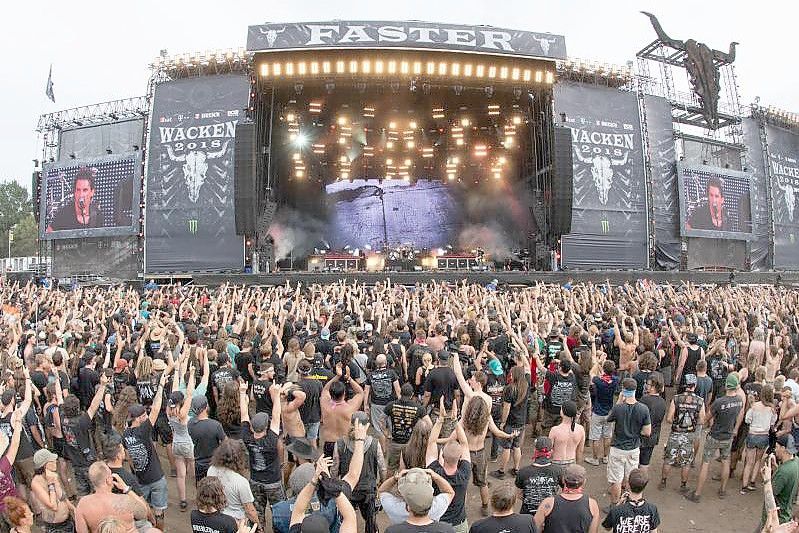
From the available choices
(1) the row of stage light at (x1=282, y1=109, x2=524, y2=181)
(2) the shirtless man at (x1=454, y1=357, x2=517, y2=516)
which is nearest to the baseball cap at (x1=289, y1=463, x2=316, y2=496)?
(2) the shirtless man at (x1=454, y1=357, x2=517, y2=516)

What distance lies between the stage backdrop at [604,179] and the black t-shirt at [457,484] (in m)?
21.0

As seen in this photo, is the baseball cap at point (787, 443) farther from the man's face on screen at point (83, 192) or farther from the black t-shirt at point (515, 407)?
the man's face on screen at point (83, 192)

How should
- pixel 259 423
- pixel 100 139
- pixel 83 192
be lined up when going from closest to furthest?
pixel 259 423
pixel 83 192
pixel 100 139

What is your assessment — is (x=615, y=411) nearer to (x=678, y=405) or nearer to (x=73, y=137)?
(x=678, y=405)

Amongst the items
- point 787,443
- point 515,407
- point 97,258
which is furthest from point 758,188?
point 97,258

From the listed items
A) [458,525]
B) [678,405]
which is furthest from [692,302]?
[458,525]

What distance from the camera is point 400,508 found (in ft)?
10.5

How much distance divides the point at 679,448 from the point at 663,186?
22.5 metres

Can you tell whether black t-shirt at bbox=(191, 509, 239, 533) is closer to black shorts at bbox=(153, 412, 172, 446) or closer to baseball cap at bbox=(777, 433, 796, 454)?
black shorts at bbox=(153, 412, 172, 446)

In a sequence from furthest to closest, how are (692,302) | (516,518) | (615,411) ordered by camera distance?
(692,302) → (615,411) → (516,518)

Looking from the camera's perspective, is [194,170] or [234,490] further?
[194,170]

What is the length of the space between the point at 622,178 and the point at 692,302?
13.1m

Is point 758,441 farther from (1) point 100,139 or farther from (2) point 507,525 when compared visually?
(1) point 100,139

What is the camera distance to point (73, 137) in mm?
27078
